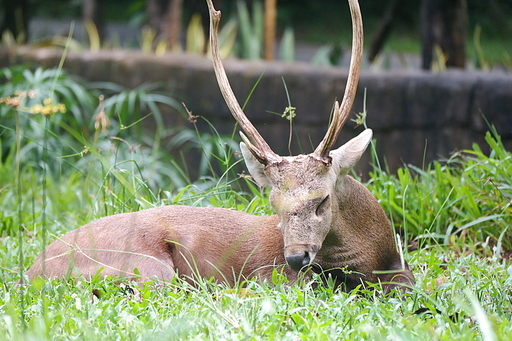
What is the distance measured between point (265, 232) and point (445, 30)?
14.6 feet

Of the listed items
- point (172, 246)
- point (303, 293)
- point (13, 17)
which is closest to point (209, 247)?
point (172, 246)

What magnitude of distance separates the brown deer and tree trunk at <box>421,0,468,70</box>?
13.2 ft

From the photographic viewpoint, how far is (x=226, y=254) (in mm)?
3707

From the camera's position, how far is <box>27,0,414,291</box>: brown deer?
131 inches

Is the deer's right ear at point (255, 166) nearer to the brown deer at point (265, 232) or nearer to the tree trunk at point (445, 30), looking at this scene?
the brown deer at point (265, 232)

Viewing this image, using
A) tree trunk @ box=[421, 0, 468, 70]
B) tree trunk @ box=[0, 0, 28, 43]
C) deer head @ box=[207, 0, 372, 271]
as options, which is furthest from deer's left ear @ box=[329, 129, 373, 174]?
tree trunk @ box=[0, 0, 28, 43]

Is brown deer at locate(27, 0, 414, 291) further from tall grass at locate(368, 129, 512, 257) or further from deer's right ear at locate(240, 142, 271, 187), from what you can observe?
tall grass at locate(368, 129, 512, 257)

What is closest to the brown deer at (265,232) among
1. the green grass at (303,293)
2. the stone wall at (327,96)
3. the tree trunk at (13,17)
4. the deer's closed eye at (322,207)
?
the deer's closed eye at (322,207)

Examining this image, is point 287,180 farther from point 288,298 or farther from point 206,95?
point 206,95

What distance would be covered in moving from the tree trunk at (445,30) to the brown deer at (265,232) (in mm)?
4033

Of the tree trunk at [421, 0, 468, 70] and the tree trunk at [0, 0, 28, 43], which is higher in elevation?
the tree trunk at [421, 0, 468, 70]

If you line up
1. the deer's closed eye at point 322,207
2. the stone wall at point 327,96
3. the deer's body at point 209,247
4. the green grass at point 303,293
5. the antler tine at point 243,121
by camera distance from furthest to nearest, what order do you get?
1. the stone wall at point 327,96
2. the deer's body at point 209,247
3. the antler tine at point 243,121
4. the deer's closed eye at point 322,207
5. the green grass at point 303,293

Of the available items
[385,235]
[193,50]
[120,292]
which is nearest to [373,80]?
[193,50]

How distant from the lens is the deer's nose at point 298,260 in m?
3.20
